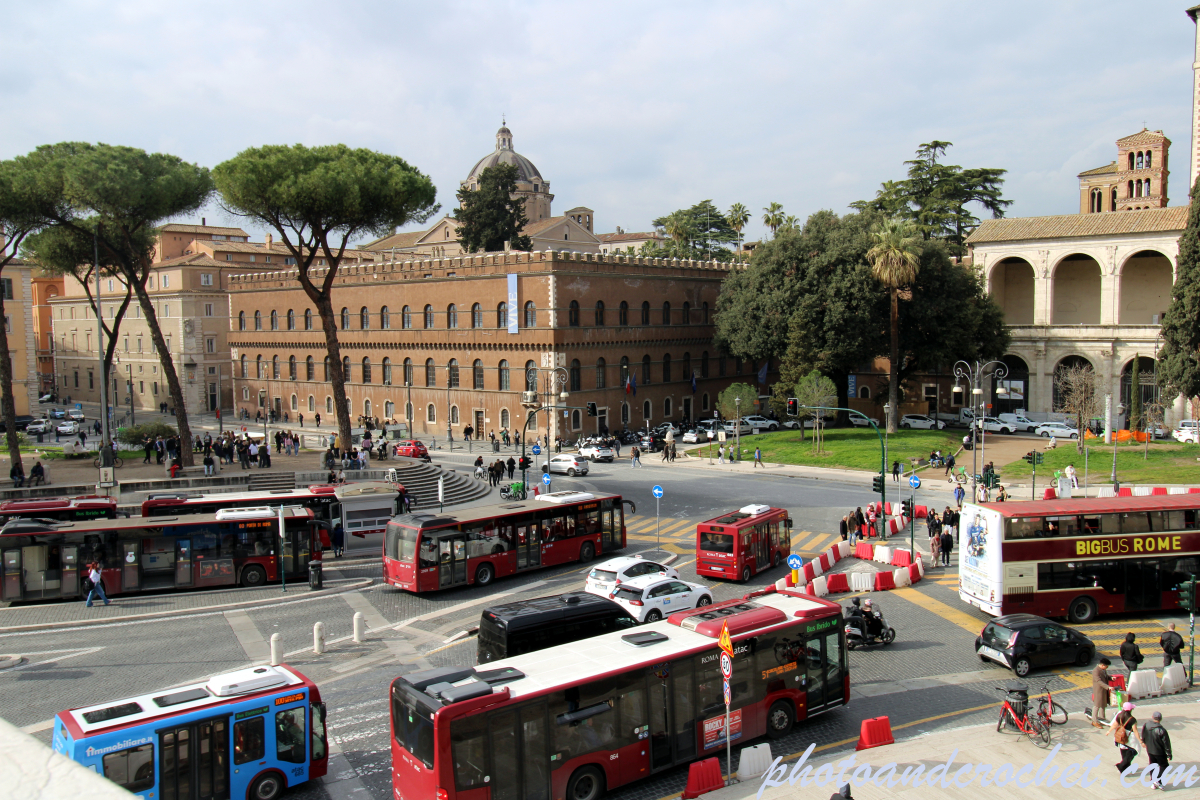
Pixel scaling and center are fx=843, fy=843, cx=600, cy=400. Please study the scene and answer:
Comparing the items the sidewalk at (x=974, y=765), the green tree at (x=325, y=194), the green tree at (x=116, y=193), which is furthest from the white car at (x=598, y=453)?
the sidewalk at (x=974, y=765)

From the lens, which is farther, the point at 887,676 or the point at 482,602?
the point at 482,602

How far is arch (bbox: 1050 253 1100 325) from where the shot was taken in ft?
217

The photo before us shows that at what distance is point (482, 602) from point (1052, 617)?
595 inches

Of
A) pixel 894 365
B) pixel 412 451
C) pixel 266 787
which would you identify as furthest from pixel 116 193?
pixel 894 365

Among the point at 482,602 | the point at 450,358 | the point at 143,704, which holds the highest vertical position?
the point at 450,358

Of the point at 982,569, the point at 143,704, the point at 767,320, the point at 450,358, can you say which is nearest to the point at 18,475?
the point at 143,704

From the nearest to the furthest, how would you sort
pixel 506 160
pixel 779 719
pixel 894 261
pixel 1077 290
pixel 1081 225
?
pixel 779 719
pixel 894 261
pixel 1081 225
pixel 1077 290
pixel 506 160

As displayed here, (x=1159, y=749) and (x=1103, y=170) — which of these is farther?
(x=1103, y=170)

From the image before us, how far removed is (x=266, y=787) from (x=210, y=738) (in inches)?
50.6

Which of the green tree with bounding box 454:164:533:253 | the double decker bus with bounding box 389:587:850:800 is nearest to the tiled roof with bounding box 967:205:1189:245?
the green tree with bounding box 454:164:533:253

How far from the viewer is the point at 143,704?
39.9ft

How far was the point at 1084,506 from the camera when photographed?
21.4 m

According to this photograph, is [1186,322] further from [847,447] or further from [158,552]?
[158,552]

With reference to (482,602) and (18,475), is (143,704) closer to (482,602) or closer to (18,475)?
(482,602)
